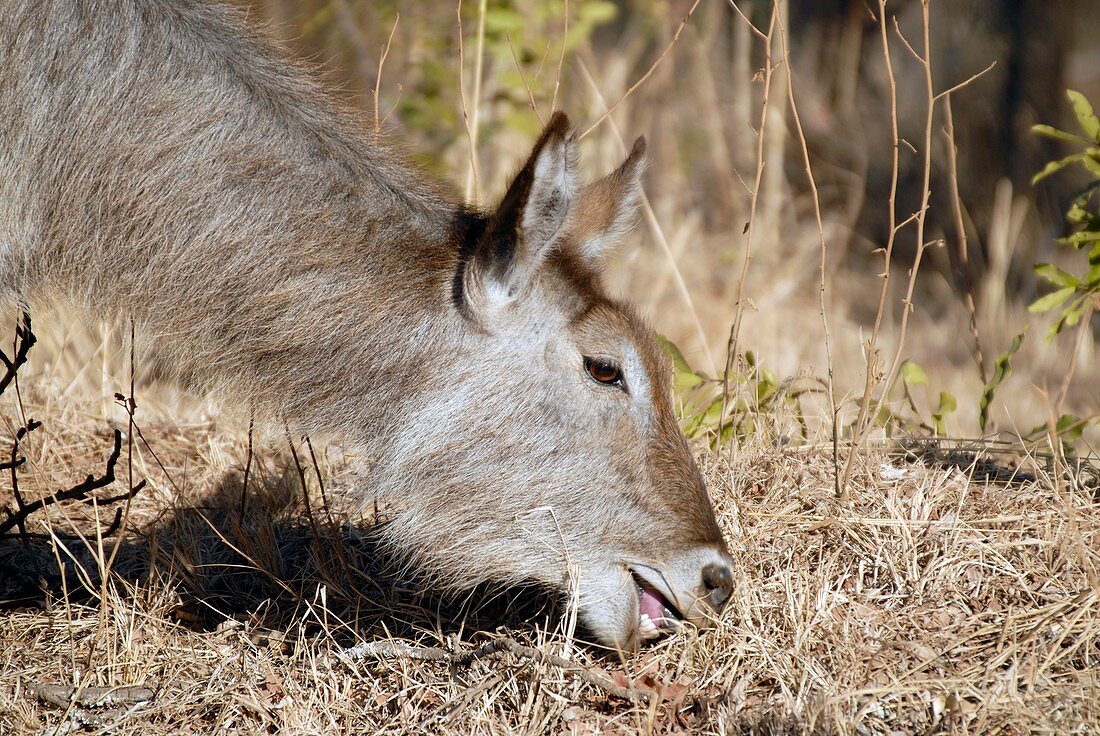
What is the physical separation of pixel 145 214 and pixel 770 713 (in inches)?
93.9

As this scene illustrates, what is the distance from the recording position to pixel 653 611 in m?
3.24

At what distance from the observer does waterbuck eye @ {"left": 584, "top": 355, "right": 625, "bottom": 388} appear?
334cm

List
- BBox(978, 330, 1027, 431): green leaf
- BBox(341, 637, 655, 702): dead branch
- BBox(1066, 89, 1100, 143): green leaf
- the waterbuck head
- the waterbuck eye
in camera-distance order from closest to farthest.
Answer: BBox(341, 637, 655, 702): dead branch, the waterbuck head, the waterbuck eye, BBox(1066, 89, 1100, 143): green leaf, BBox(978, 330, 1027, 431): green leaf

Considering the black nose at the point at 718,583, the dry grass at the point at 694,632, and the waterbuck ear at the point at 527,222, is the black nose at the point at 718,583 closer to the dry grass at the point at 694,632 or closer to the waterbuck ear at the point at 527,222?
the dry grass at the point at 694,632

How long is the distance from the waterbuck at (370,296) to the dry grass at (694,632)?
0.82ft

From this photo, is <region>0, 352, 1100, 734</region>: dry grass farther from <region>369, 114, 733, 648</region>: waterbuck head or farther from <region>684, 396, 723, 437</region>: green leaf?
<region>684, 396, 723, 437</region>: green leaf

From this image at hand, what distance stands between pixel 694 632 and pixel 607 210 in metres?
1.34

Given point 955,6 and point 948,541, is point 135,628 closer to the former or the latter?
point 948,541

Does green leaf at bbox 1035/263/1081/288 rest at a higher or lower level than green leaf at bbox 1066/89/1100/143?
lower

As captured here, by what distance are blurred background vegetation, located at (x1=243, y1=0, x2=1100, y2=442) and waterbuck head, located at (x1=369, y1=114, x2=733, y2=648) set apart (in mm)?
2604

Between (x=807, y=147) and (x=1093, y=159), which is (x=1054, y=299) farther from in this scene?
(x=807, y=147)

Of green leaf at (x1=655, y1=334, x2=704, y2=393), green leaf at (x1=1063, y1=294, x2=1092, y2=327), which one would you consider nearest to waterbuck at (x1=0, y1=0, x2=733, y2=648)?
green leaf at (x1=655, y1=334, x2=704, y2=393)

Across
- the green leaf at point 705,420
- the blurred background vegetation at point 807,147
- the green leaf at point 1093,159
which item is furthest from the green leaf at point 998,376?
the blurred background vegetation at point 807,147

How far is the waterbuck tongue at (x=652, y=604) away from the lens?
127 inches
